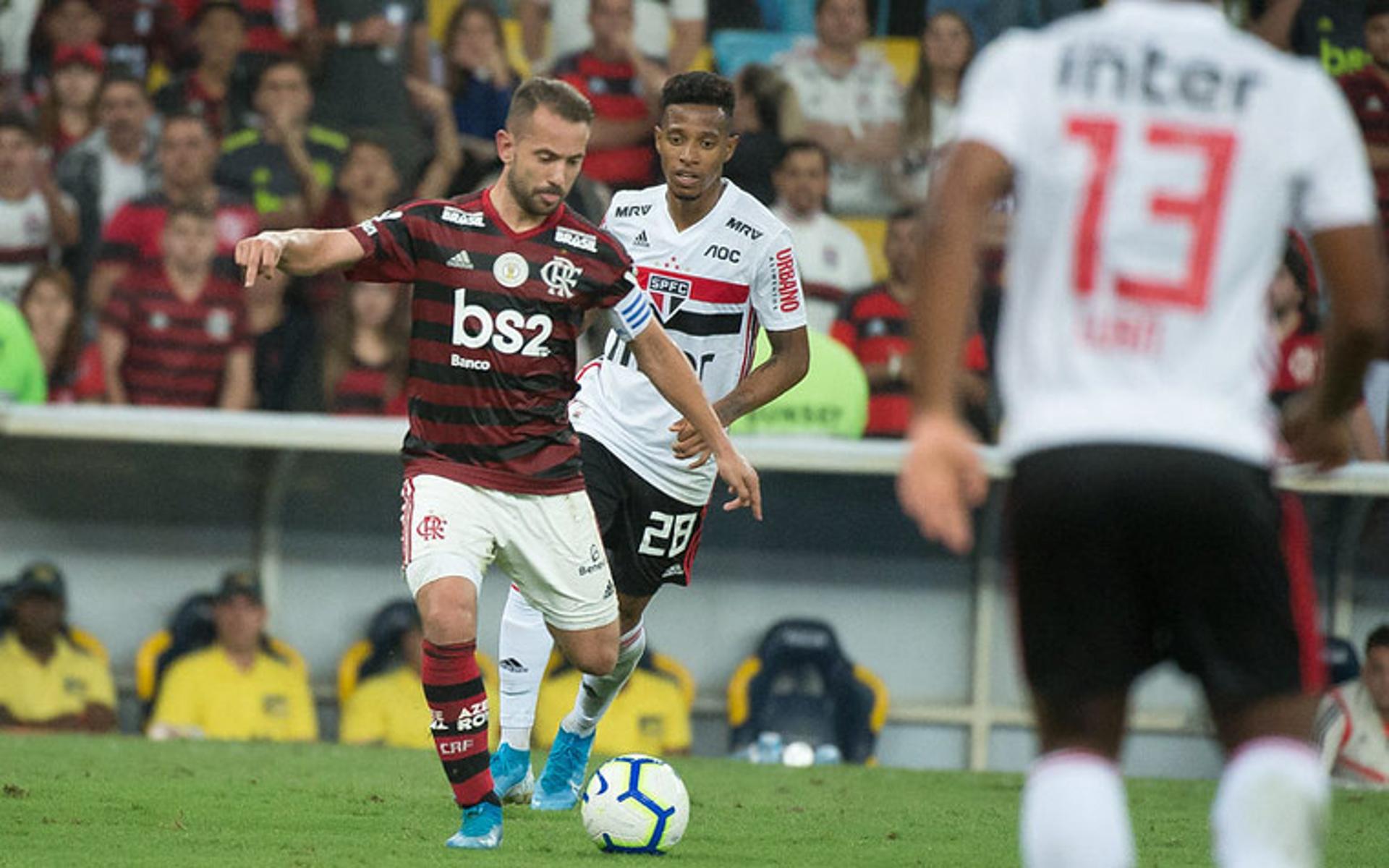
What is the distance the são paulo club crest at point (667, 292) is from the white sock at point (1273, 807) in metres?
4.55

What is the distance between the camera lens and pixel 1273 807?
3.26 meters

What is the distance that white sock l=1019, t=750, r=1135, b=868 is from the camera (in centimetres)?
322

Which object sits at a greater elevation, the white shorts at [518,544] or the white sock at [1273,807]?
the white sock at [1273,807]

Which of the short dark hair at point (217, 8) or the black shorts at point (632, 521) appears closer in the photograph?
the black shorts at point (632, 521)

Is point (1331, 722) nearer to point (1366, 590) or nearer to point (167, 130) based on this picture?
point (1366, 590)

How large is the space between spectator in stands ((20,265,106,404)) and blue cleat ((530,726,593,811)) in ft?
16.6

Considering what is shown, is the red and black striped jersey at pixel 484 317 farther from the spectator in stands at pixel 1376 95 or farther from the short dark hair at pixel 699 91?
the spectator in stands at pixel 1376 95

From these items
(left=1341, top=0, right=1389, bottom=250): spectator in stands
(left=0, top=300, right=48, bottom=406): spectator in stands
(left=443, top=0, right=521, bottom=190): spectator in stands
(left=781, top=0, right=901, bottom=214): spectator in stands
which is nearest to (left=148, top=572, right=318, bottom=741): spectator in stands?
(left=0, top=300, right=48, bottom=406): spectator in stands

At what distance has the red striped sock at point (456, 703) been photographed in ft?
19.9

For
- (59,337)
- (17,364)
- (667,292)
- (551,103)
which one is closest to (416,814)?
(667,292)

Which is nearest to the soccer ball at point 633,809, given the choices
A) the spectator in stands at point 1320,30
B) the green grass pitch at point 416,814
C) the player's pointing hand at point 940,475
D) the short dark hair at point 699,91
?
the green grass pitch at point 416,814

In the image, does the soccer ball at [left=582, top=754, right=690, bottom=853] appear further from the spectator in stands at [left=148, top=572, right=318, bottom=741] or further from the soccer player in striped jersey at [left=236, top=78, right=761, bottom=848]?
the spectator in stands at [left=148, top=572, right=318, bottom=741]

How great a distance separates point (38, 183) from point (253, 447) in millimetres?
2228

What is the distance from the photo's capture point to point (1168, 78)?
3.29 metres
